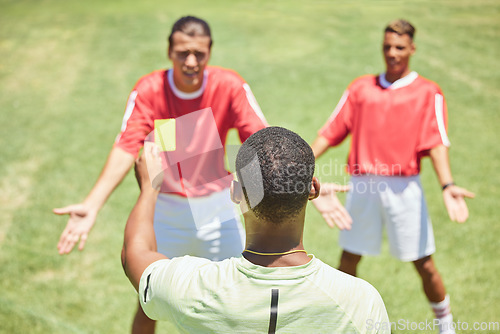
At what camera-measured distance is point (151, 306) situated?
6.27ft

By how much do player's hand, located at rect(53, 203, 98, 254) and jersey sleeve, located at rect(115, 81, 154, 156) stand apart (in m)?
0.61

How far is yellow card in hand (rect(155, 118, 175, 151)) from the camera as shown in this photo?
3.42 metres

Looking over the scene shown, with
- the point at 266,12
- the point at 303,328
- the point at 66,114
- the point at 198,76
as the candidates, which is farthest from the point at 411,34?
the point at 266,12

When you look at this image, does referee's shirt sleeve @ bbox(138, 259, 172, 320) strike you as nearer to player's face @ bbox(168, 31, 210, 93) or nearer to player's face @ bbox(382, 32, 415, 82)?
player's face @ bbox(168, 31, 210, 93)

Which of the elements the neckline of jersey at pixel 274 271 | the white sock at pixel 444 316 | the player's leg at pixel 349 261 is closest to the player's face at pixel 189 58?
the player's leg at pixel 349 261

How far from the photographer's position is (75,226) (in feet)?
9.32

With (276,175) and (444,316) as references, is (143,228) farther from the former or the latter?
(444,316)

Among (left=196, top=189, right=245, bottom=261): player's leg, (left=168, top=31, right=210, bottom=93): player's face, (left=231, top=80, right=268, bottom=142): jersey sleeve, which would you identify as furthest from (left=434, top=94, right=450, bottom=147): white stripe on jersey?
(left=168, top=31, right=210, bottom=93): player's face

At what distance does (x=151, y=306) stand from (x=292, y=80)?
8.28 meters

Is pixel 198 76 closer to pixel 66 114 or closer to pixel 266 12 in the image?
pixel 66 114

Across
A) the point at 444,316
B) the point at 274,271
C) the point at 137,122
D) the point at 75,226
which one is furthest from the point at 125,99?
the point at 274,271

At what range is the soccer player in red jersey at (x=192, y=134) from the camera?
347 centimetres

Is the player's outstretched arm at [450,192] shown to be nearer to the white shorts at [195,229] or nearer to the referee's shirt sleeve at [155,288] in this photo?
the white shorts at [195,229]

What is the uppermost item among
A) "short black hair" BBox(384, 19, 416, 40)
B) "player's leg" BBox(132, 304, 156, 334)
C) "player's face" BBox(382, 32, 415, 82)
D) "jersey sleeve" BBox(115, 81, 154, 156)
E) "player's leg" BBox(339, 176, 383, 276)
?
"short black hair" BBox(384, 19, 416, 40)
